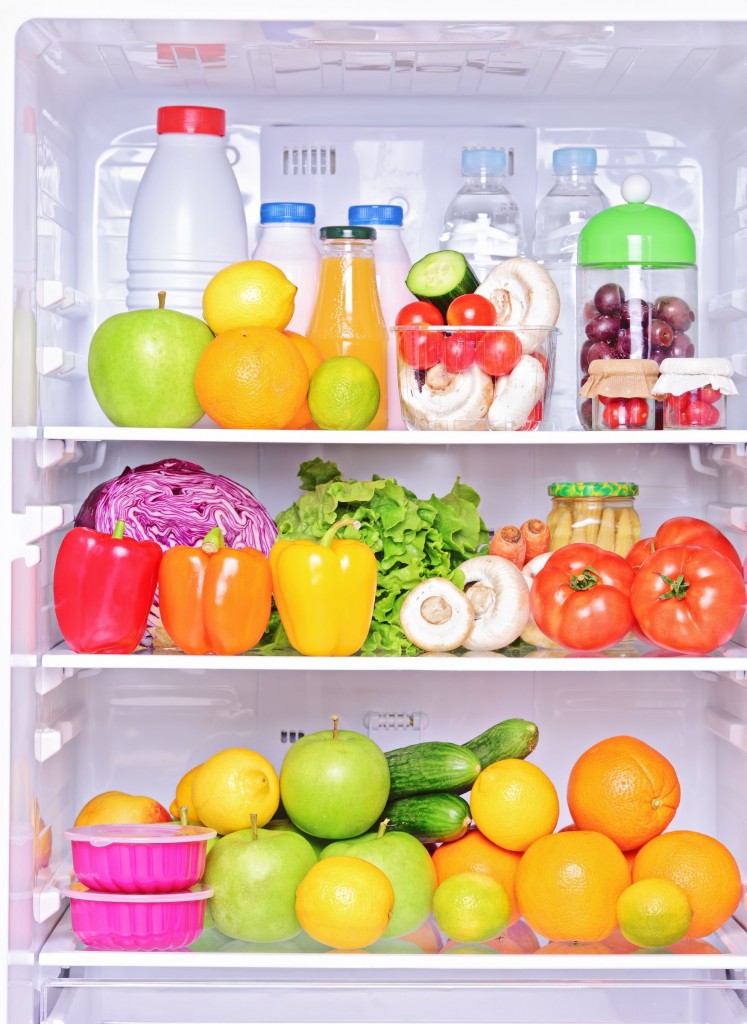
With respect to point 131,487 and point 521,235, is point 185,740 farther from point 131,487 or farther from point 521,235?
point 521,235

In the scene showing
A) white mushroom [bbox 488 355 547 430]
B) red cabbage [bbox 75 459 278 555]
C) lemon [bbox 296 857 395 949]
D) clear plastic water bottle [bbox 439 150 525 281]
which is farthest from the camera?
clear plastic water bottle [bbox 439 150 525 281]

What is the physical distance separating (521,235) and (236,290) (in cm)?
47

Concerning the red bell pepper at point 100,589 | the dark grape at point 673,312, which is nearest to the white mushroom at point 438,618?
the red bell pepper at point 100,589

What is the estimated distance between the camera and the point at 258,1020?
1804 mm

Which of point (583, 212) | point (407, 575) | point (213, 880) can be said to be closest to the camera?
point (213, 880)

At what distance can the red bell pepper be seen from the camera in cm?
158

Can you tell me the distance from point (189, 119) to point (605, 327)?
67 cm

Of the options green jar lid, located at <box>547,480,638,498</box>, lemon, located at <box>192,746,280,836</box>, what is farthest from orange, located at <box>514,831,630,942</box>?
green jar lid, located at <box>547,480,638,498</box>

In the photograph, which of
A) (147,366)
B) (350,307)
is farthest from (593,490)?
(147,366)

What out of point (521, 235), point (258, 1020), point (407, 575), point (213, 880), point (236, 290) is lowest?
point (258, 1020)

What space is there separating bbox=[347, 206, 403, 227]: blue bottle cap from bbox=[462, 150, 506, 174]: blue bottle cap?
0.13 m

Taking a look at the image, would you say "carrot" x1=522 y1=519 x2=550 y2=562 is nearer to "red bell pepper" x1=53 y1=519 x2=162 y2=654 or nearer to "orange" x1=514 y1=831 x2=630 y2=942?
"orange" x1=514 y1=831 x2=630 y2=942

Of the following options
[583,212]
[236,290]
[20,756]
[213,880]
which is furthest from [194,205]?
[213,880]

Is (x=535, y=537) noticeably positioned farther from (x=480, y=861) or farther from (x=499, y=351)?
(x=480, y=861)
